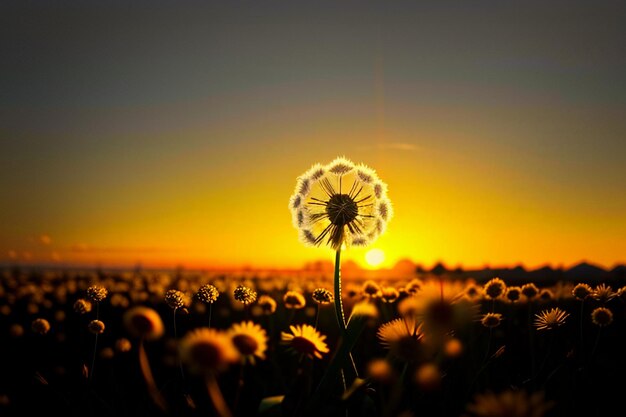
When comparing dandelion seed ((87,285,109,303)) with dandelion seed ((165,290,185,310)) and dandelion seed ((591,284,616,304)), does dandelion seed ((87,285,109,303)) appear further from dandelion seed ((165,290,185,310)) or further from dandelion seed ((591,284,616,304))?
dandelion seed ((591,284,616,304))

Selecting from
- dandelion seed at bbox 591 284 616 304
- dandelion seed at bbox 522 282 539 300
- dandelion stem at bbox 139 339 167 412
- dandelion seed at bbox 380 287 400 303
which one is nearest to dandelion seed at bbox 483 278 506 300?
dandelion seed at bbox 522 282 539 300

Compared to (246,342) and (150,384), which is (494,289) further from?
(150,384)

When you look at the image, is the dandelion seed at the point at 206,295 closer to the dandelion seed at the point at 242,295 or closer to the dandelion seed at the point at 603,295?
the dandelion seed at the point at 242,295

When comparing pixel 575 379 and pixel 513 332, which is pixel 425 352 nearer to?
pixel 575 379

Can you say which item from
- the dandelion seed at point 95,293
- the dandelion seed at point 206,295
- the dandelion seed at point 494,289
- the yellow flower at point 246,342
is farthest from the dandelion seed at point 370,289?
the yellow flower at point 246,342

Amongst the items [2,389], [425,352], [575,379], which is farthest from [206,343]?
[2,389]

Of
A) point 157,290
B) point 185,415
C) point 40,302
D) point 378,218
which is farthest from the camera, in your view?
point 157,290

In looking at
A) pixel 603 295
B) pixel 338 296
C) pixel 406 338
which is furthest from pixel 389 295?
pixel 406 338
